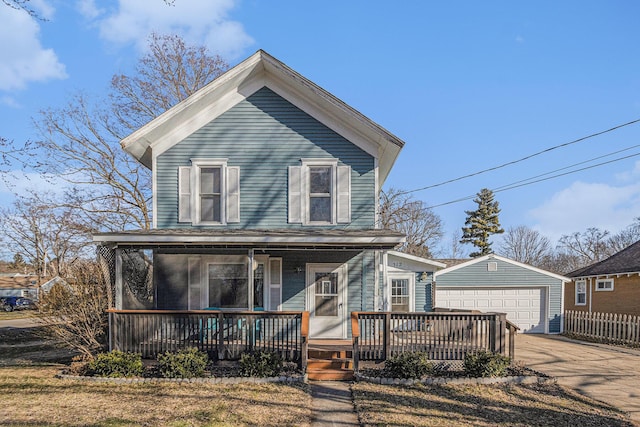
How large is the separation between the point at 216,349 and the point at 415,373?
161 inches

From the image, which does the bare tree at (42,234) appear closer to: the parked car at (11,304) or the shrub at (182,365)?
the parked car at (11,304)

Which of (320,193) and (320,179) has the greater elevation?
(320,179)

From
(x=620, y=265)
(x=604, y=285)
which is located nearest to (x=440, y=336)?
(x=620, y=265)

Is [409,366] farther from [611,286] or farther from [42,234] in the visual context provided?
[42,234]

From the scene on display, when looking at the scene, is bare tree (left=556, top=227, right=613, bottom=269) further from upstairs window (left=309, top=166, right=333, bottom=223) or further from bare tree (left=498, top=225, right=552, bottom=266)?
upstairs window (left=309, top=166, right=333, bottom=223)

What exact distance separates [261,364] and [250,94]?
674 centimetres

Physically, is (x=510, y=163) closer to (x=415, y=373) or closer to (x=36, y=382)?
(x=415, y=373)

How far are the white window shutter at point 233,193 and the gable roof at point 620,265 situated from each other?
48.0ft

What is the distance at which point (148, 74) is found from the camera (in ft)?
77.0

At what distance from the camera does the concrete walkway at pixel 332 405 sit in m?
6.37

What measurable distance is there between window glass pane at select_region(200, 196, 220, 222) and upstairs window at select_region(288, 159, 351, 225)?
190 cm

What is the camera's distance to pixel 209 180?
11.3m

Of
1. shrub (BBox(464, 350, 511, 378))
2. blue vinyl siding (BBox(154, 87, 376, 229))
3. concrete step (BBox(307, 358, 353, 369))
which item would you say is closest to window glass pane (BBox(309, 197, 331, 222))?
blue vinyl siding (BBox(154, 87, 376, 229))

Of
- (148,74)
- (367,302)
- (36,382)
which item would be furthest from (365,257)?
(148,74)
